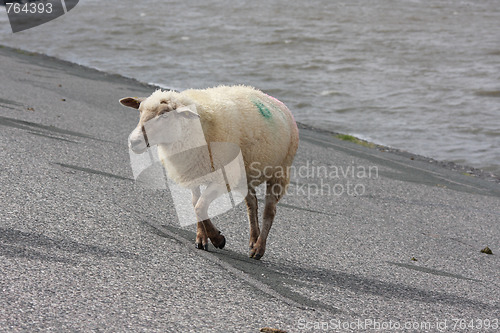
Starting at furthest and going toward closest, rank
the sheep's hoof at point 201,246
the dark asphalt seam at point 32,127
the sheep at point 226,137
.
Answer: the dark asphalt seam at point 32,127, the sheep's hoof at point 201,246, the sheep at point 226,137

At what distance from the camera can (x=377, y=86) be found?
19562 mm

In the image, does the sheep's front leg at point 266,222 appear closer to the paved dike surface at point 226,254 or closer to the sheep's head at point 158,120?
the paved dike surface at point 226,254

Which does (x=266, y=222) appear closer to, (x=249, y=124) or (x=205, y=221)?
(x=205, y=221)

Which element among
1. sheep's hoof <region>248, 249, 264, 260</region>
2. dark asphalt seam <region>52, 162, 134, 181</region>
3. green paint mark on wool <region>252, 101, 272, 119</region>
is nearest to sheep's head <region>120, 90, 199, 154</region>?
green paint mark on wool <region>252, 101, 272, 119</region>

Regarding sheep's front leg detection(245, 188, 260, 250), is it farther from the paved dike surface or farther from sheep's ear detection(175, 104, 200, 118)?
sheep's ear detection(175, 104, 200, 118)

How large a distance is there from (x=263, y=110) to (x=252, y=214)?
84 cm

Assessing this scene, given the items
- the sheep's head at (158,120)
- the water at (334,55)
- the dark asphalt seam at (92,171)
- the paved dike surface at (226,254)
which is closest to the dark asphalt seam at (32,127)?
the paved dike surface at (226,254)

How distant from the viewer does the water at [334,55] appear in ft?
51.0

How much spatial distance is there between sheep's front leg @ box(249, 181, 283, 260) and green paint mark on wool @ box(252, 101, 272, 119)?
555 mm

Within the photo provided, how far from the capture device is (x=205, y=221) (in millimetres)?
4672

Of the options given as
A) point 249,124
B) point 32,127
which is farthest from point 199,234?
point 32,127

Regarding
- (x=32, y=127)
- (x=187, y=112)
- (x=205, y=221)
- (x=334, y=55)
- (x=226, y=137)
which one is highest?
(x=187, y=112)

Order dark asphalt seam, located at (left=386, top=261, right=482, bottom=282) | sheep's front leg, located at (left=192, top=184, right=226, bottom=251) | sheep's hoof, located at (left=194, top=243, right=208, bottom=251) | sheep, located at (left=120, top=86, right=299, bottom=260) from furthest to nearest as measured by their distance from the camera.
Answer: dark asphalt seam, located at (left=386, top=261, right=482, bottom=282) < sheep's hoof, located at (left=194, top=243, right=208, bottom=251) < sheep's front leg, located at (left=192, top=184, right=226, bottom=251) < sheep, located at (left=120, top=86, right=299, bottom=260)

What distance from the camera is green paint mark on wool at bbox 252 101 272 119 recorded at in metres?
4.86
